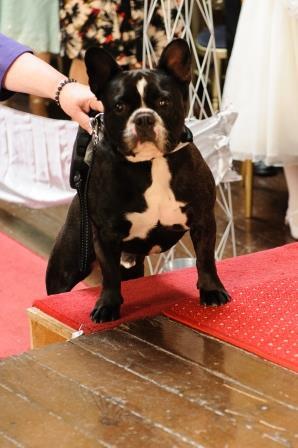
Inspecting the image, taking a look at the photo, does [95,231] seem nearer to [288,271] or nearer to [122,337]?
[122,337]

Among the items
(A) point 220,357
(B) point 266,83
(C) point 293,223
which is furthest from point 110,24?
(A) point 220,357

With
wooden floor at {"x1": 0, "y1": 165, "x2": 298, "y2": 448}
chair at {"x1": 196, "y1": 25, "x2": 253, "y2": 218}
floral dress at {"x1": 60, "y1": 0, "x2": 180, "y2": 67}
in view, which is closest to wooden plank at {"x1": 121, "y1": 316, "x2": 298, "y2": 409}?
wooden floor at {"x1": 0, "y1": 165, "x2": 298, "y2": 448}

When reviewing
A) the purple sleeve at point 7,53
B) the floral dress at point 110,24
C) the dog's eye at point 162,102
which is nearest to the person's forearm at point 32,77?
the purple sleeve at point 7,53

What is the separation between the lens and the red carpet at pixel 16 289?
245 cm

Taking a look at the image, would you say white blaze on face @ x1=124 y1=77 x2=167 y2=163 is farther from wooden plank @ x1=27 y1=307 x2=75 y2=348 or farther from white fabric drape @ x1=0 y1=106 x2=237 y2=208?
white fabric drape @ x1=0 y1=106 x2=237 y2=208

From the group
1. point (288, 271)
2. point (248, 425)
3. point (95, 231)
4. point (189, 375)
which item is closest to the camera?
point (248, 425)

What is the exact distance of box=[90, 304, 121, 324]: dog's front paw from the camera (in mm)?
1727

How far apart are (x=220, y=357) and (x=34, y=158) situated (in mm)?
2128

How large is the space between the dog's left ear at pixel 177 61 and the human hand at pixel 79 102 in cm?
28

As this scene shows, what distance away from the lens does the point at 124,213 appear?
1636 millimetres

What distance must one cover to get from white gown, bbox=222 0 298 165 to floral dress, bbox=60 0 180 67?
593 mm

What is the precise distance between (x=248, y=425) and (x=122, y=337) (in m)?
0.41

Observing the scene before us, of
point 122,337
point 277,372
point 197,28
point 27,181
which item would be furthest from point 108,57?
point 197,28

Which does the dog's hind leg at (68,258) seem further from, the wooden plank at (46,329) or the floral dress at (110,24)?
the floral dress at (110,24)
